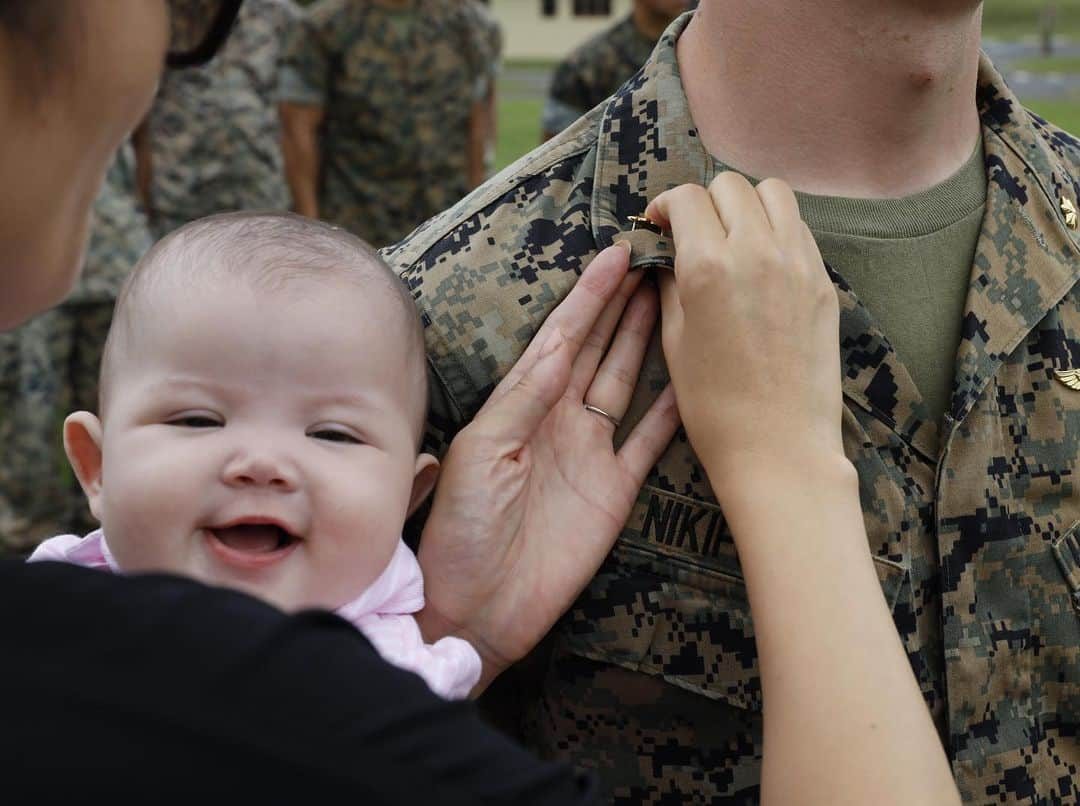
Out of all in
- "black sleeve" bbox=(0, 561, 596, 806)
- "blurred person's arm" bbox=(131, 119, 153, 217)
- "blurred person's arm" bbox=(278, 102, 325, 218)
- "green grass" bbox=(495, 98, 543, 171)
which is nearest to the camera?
"black sleeve" bbox=(0, 561, 596, 806)

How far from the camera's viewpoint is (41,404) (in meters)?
5.26

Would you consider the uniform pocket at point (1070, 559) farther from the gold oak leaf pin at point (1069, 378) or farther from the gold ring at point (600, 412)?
the gold ring at point (600, 412)

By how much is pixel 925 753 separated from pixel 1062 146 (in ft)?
3.83

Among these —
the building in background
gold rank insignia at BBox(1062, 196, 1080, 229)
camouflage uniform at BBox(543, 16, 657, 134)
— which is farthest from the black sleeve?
the building in background

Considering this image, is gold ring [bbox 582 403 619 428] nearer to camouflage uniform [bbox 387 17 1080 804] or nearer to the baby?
camouflage uniform [bbox 387 17 1080 804]

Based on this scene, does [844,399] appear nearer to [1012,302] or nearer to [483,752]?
[1012,302]

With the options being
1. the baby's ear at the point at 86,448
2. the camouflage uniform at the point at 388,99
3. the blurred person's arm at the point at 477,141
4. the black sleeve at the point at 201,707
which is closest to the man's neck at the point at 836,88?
the baby's ear at the point at 86,448

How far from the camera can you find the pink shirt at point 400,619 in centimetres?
177

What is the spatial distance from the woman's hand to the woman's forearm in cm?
20

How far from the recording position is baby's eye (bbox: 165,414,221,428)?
5.78 ft

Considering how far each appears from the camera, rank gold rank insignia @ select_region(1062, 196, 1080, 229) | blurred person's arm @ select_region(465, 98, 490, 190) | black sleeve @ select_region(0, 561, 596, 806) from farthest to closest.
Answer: blurred person's arm @ select_region(465, 98, 490, 190)
gold rank insignia @ select_region(1062, 196, 1080, 229)
black sleeve @ select_region(0, 561, 596, 806)

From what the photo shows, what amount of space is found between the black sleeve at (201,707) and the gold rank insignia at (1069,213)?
56.4 inches

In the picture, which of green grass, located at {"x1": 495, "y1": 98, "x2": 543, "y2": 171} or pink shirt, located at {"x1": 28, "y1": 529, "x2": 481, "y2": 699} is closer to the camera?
pink shirt, located at {"x1": 28, "y1": 529, "x2": 481, "y2": 699}

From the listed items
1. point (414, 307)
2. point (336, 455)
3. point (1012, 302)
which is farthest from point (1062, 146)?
point (336, 455)
